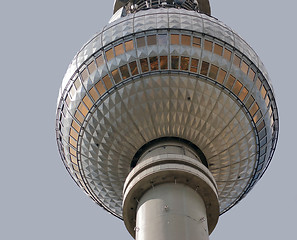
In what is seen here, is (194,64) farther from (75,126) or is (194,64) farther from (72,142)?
(72,142)

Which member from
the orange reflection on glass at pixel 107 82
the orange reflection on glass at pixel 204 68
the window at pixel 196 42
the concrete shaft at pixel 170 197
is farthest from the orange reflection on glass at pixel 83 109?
the window at pixel 196 42

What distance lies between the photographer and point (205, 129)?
27.0 m

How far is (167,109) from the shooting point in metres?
26.5

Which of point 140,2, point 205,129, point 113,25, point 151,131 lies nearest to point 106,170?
point 151,131

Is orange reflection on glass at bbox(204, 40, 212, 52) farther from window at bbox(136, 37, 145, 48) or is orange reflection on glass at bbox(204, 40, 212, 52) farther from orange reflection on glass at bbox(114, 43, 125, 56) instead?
orange reflection on glass at bbox(114, 43, 125, 56)

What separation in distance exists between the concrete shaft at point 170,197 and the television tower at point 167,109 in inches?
2.2

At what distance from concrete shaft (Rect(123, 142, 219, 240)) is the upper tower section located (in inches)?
412

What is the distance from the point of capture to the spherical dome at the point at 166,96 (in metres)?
26.6

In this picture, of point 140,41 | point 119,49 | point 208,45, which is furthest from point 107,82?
point 208,45

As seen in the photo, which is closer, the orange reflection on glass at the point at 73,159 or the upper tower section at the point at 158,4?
the orange reflection on glass at the point at 73,159

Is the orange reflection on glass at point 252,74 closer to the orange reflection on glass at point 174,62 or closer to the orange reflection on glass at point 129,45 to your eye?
the orange reflection on glass at point 174,62

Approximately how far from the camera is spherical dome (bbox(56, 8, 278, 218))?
2656 cm

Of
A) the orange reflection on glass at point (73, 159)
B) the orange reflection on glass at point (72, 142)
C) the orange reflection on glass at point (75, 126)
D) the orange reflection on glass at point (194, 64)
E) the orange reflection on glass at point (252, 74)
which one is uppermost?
the orange reflection on glass at point (252, 74)

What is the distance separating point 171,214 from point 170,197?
1.02m
